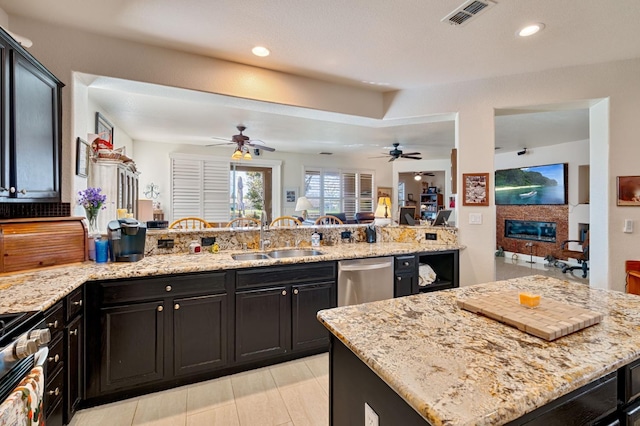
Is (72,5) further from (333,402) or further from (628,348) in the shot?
(628,348)

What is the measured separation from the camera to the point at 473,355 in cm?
90

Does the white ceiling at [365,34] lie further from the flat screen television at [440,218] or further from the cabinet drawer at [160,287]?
the cabinet drawer at [160,287]

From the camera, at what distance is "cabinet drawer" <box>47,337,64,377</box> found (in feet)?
4.88

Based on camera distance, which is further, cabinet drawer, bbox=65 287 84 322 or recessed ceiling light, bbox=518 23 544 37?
recessed ceiling light, bbox=518 23 544 37

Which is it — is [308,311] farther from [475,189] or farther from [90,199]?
[475,189]

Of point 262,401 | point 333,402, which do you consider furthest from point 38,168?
point 333,402

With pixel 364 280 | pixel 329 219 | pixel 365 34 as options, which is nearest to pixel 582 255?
pixel 329 219

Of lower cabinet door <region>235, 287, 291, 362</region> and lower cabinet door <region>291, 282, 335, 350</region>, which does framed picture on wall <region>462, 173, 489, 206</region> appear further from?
lower cabinet door <region>235, 287, 291, 362</region>

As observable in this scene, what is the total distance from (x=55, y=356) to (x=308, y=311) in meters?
1.63

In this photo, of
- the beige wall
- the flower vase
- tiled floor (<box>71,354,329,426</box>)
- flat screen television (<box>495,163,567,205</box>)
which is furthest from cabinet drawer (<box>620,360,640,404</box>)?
flat screen television (<box>495,163,567,205</box>)

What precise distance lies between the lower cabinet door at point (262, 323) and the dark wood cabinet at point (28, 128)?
4.87 feet

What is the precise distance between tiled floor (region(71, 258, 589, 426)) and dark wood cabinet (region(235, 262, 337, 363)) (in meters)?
0.19

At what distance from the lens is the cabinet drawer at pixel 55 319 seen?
145 cm

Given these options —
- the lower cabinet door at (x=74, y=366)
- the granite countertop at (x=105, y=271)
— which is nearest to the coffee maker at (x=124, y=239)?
the granite countertop at (x=105, y=271)
